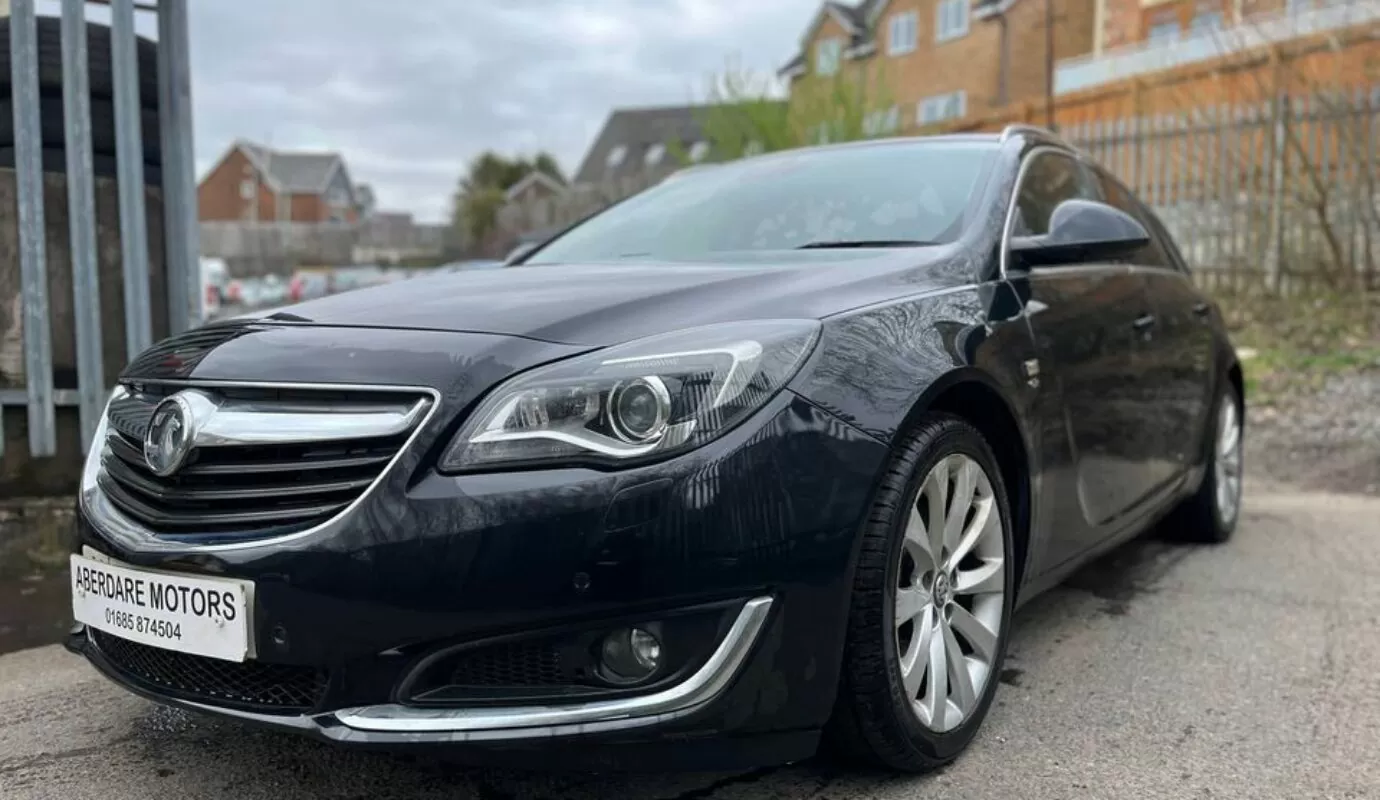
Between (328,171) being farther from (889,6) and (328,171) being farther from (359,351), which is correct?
(359,351)

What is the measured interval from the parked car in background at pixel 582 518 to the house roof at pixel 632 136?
52.6m

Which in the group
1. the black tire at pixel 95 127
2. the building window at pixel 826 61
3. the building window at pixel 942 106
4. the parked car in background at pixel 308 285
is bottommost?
the parked car in background at pixel 308 285

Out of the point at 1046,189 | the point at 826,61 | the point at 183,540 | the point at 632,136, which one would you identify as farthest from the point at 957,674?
the point at 632,136

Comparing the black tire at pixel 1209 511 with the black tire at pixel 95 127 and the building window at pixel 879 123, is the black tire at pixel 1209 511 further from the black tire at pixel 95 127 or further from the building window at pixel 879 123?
the building window at pixel 879 123

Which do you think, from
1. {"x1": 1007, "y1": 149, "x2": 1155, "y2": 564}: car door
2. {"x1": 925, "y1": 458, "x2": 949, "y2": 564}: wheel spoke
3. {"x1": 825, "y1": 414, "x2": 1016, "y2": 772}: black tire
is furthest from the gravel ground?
{"x1": 825, "y1": 414, "x2": 1016, "y2": 772}: black tire

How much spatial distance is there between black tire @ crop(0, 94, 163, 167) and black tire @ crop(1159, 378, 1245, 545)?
430cm

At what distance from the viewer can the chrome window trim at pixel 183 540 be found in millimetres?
1816

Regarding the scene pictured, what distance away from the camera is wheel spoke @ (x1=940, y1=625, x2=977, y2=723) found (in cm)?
234

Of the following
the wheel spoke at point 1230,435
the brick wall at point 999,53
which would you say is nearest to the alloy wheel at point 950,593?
the wheel spoke at point 1230,435

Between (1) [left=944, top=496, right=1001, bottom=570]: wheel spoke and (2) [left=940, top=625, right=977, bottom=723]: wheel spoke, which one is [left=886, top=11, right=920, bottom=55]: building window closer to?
(1) [left=944, top=496, right=1001, bottom=570]: wheel spoke

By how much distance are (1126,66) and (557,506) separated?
77.8ft

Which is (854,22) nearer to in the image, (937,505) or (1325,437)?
(1325,437)

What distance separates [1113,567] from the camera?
414 centimetres

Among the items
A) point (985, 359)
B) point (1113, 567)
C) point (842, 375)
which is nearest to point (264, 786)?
point (842, 375)
